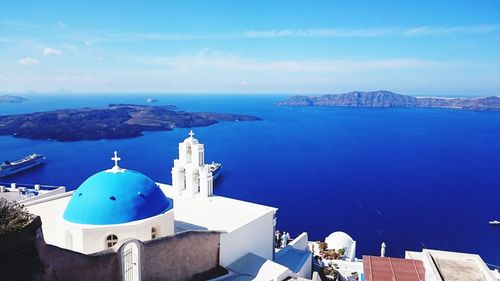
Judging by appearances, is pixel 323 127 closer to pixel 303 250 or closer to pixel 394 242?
pixel 394 242

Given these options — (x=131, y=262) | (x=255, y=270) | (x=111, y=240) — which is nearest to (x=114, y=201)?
(x=111, y=240)

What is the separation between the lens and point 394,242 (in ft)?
95.2

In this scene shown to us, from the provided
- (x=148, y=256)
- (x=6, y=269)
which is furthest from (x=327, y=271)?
(x=6, y=269)

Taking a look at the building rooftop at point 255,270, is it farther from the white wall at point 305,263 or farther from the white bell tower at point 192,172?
the white bell tower at point 192,172

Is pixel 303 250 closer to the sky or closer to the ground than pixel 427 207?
closer to the sky

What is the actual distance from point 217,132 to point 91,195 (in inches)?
3122

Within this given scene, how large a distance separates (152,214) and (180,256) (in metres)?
1.49

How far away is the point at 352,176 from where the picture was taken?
160ft

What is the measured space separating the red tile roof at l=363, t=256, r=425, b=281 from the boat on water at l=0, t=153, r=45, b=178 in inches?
1976

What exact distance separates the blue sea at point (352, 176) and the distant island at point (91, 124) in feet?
18.8

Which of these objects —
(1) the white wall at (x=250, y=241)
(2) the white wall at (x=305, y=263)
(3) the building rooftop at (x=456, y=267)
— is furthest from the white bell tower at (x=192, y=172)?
(3) the building rooftop at (x=456, y=267)

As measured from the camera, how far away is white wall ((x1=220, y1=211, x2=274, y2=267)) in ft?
41.2

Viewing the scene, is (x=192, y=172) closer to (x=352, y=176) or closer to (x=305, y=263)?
(x=305, y=263)

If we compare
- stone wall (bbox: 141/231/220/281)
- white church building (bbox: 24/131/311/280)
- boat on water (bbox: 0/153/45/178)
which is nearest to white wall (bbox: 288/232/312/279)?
white church building (bbox: 24/131/311/280)
